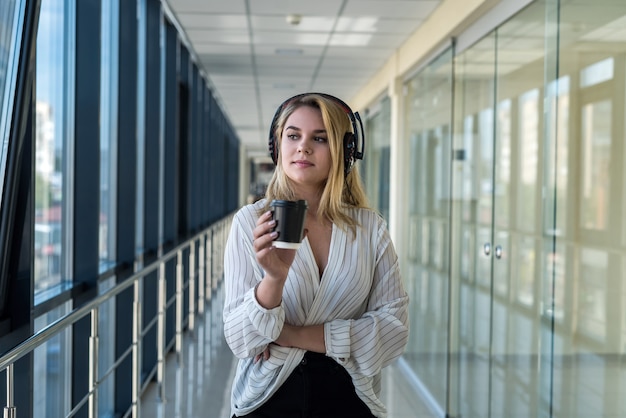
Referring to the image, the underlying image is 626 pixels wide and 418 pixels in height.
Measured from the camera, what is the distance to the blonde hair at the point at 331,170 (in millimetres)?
1212

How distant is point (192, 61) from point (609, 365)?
15.9ft

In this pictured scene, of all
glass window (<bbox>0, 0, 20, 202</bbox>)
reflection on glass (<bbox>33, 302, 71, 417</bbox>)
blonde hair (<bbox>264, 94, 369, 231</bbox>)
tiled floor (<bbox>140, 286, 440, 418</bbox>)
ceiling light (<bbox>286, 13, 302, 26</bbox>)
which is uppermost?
ceiling light (<bbox>286, 13, 302, 26</bbox>)

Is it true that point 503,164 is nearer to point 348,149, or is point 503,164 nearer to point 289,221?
point 348,149

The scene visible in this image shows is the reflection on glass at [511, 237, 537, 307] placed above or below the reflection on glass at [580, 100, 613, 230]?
below

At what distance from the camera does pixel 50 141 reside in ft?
8.33

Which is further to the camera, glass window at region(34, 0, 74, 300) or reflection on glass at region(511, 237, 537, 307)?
reflection on glass at region(511, 237, 537, 307)

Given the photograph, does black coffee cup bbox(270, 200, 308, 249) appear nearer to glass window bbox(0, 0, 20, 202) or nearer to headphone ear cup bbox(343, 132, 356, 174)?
headphone ear cup bbox(343, 132, 356, 174)

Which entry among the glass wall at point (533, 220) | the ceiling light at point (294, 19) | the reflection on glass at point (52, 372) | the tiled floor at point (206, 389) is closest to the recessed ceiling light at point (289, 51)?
the ceiling light at point (294, 19)

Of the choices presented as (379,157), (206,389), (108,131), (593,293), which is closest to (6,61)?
(108,131)

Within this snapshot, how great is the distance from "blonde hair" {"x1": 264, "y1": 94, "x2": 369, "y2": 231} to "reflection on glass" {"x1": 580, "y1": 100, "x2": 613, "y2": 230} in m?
1.08

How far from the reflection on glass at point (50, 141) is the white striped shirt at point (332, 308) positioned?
1.37 metres

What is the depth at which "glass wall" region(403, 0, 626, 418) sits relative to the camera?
207cm

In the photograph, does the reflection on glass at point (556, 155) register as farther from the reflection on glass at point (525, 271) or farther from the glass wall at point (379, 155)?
the glass wall at point (379, 155)

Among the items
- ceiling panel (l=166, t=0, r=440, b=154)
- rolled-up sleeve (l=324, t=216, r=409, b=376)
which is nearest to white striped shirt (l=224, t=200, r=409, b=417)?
rolled-up sleeve (l=324, t=216, r=409, b=376)
